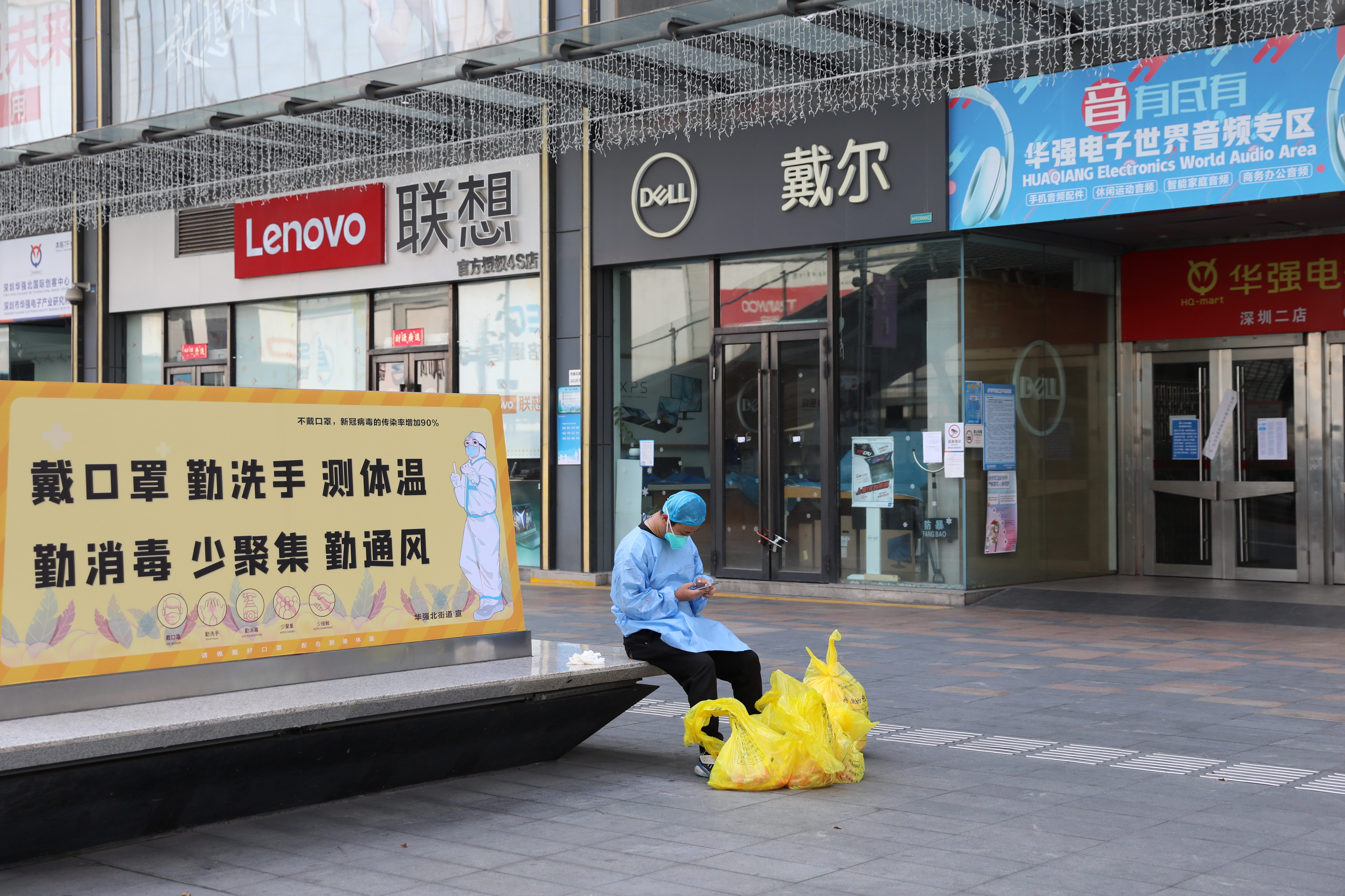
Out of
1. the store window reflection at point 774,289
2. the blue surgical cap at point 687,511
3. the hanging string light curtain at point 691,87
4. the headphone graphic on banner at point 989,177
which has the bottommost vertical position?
the blue surgical cap at point 687,511

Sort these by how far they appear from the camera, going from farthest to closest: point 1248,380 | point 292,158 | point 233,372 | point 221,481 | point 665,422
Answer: point 233,372
point 292,158
point 665,422
point 1248,380
point 221,481

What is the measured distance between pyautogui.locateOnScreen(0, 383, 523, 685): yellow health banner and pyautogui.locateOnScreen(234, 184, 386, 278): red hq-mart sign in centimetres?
1055

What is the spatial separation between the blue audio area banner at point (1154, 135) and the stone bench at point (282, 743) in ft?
22.7

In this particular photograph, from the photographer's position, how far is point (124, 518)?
516cm

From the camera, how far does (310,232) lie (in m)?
17.2

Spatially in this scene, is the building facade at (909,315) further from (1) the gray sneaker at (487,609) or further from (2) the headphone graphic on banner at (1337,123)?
(1) the gray sneaker at (487,609)

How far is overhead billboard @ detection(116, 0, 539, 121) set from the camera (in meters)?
14.2

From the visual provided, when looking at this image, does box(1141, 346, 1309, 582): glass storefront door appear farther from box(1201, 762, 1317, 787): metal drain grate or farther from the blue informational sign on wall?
box(1201, 762, 1317, 787): metal drain grate

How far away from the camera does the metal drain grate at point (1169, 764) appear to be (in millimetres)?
6098

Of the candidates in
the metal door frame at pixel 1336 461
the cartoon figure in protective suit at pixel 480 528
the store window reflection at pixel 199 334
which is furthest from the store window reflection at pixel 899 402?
the store window reflection at pixel 199 334

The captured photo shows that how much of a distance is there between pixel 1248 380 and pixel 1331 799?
8.74 metres

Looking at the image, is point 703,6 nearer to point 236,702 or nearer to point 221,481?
point 221,481

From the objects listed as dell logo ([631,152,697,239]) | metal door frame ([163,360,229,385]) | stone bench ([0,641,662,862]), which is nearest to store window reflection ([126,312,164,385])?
metal door frame ([163,360,229,385])

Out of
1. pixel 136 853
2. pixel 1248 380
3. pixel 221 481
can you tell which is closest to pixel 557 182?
pixel 1248 380
